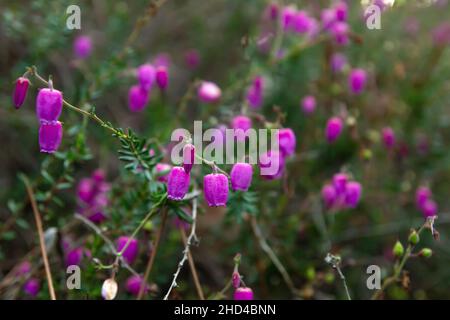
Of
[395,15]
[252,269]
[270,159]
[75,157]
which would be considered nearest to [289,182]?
[252,269]

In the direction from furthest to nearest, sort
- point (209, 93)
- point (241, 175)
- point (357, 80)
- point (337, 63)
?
point (337, 63) → point (357, 80) → point (209, 93) → point (241, 175)

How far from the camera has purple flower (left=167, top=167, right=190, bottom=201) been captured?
1877mm

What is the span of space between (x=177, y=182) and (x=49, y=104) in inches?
19.7

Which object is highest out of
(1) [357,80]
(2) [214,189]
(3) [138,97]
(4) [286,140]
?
(1) [357,80]

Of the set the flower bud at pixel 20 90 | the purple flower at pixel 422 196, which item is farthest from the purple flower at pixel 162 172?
the purple flower at pixel 422 196

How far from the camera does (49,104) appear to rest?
1.82m

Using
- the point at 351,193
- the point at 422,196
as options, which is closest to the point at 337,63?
the point at 422,196

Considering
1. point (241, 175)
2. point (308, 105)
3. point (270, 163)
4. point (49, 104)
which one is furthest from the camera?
point (308, 105)

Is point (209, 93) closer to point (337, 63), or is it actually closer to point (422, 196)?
point (337, 63)

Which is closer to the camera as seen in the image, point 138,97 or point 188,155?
point 188,155

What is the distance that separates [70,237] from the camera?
2.95 meters

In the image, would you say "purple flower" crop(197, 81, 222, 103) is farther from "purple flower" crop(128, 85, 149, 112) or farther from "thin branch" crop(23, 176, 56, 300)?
"thin branch" crop(23, 176, 56, 300)

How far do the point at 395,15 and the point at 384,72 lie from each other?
530 mm

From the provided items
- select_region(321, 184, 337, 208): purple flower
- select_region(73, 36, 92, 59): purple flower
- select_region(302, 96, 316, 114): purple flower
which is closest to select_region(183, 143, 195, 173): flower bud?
select_region(321, 184, 337, 208): purple flower
